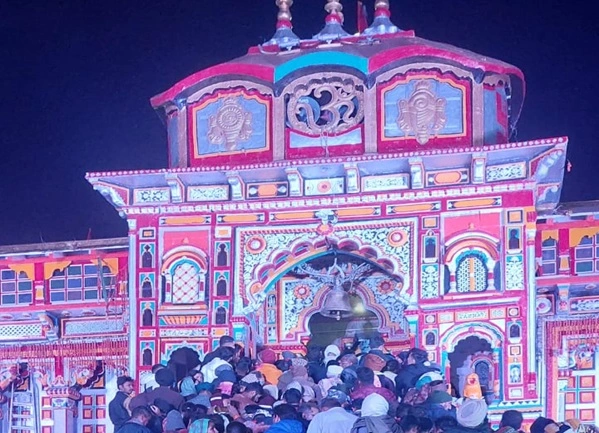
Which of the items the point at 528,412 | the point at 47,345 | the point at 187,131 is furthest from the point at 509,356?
the point at 47,345

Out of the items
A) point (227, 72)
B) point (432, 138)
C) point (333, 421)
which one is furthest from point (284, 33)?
point (333, 421)

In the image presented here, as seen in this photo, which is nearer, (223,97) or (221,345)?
(221,345)

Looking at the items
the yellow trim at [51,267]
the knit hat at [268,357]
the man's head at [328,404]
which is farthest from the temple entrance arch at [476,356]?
the yellow trim at [51,267]

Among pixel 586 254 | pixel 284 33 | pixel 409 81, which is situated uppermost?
pixel 284 33

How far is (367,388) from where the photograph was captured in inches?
595

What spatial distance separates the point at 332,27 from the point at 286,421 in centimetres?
735

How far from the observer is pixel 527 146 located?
17750 mm

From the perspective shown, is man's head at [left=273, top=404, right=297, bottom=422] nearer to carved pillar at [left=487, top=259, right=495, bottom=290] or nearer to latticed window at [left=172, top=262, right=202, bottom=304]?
A: carved pillar at [left=487, top=259, right=495, bottom=290]

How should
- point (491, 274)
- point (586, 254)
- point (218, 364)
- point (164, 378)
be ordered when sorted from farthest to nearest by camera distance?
point (586, 254) < point (491, 274) < point (218, 364) < point (164, 378)

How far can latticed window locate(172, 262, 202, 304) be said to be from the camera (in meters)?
18.9

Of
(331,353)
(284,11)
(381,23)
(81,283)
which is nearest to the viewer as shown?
(331,353)

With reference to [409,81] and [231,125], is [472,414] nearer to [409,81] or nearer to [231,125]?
[409,81]

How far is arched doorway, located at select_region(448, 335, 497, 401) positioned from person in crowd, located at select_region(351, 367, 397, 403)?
286cm

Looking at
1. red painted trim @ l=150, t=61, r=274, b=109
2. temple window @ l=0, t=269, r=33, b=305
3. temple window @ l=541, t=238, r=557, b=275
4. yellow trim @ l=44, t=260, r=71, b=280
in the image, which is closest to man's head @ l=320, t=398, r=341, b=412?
temple window @ l=541, t=238, r=557, b=275
